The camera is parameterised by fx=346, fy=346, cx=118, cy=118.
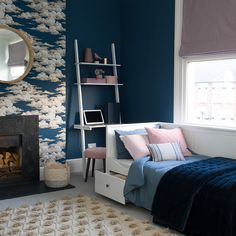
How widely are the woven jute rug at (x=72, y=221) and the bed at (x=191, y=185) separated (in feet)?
0.61

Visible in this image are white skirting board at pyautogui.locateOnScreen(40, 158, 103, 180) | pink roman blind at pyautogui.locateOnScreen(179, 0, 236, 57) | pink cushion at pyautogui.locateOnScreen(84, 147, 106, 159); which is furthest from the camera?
white skirting board at pyautogui.locateOnScreen(40, 158, 103, 180)

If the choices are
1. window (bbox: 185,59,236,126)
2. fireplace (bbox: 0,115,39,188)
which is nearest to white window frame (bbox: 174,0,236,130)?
window (bbox: 185,59,236,126)

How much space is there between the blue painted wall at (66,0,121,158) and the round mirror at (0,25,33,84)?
63 cm

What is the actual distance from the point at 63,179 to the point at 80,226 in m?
1.20

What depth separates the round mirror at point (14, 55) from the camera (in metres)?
4.14

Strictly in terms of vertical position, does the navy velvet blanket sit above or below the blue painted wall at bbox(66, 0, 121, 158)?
below

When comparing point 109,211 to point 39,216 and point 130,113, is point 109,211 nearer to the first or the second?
point 39,216

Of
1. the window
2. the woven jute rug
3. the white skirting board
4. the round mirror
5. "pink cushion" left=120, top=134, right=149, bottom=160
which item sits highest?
the round mirror

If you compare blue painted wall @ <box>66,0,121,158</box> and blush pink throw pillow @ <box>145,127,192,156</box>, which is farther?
blue painted wall @ <box>66,0,121,158</box>

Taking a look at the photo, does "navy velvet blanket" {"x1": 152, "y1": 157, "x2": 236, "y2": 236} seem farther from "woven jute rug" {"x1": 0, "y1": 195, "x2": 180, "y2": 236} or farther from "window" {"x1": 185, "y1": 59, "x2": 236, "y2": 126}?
"window" {"x1": 185, "y1": 59, "x2": 236, "y2": 126}

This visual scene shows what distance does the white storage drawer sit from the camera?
11.3 ft

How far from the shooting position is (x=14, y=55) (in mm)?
4223

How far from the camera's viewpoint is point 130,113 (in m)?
5.16

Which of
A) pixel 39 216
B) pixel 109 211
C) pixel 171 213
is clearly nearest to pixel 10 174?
pixel 39 216
